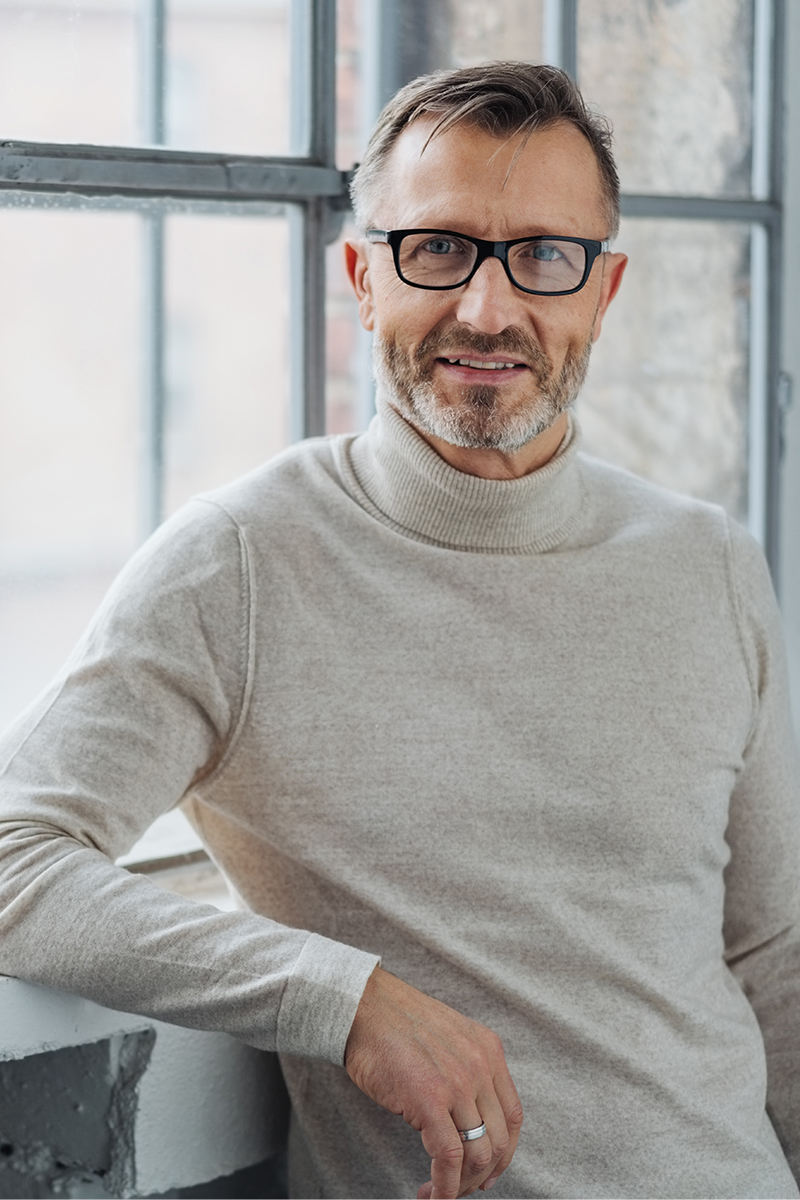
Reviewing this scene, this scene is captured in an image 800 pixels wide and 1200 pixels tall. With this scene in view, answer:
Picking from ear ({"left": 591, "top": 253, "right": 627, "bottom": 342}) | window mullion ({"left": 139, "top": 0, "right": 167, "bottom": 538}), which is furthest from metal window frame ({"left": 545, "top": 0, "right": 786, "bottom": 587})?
window mullion ({"left": 139, "top": 0, "right": 167, "bottom": 538})

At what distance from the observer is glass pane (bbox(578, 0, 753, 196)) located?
1.71m

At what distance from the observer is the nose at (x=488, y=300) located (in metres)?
1.20

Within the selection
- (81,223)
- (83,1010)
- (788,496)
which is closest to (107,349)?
(81,223)

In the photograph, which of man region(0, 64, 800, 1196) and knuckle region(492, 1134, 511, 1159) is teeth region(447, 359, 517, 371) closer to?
man region(0, 64, 800, 1196)

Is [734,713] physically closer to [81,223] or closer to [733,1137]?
[733,1137]

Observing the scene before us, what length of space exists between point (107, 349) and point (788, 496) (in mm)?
1066

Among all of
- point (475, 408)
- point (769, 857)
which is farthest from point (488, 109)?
point (769, 857)

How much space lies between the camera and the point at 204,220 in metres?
1.50

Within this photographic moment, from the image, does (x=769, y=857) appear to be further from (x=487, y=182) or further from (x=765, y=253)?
(x=765, y=253)

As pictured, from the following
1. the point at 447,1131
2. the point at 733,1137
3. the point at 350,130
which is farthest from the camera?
the point at 350,130

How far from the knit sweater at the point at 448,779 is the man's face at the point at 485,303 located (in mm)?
67

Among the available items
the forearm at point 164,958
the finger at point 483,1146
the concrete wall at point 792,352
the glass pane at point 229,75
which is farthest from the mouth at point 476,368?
the concrete wall at point 792,352

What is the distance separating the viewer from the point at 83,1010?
1143 mm

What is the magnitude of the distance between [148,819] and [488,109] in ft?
2.51
